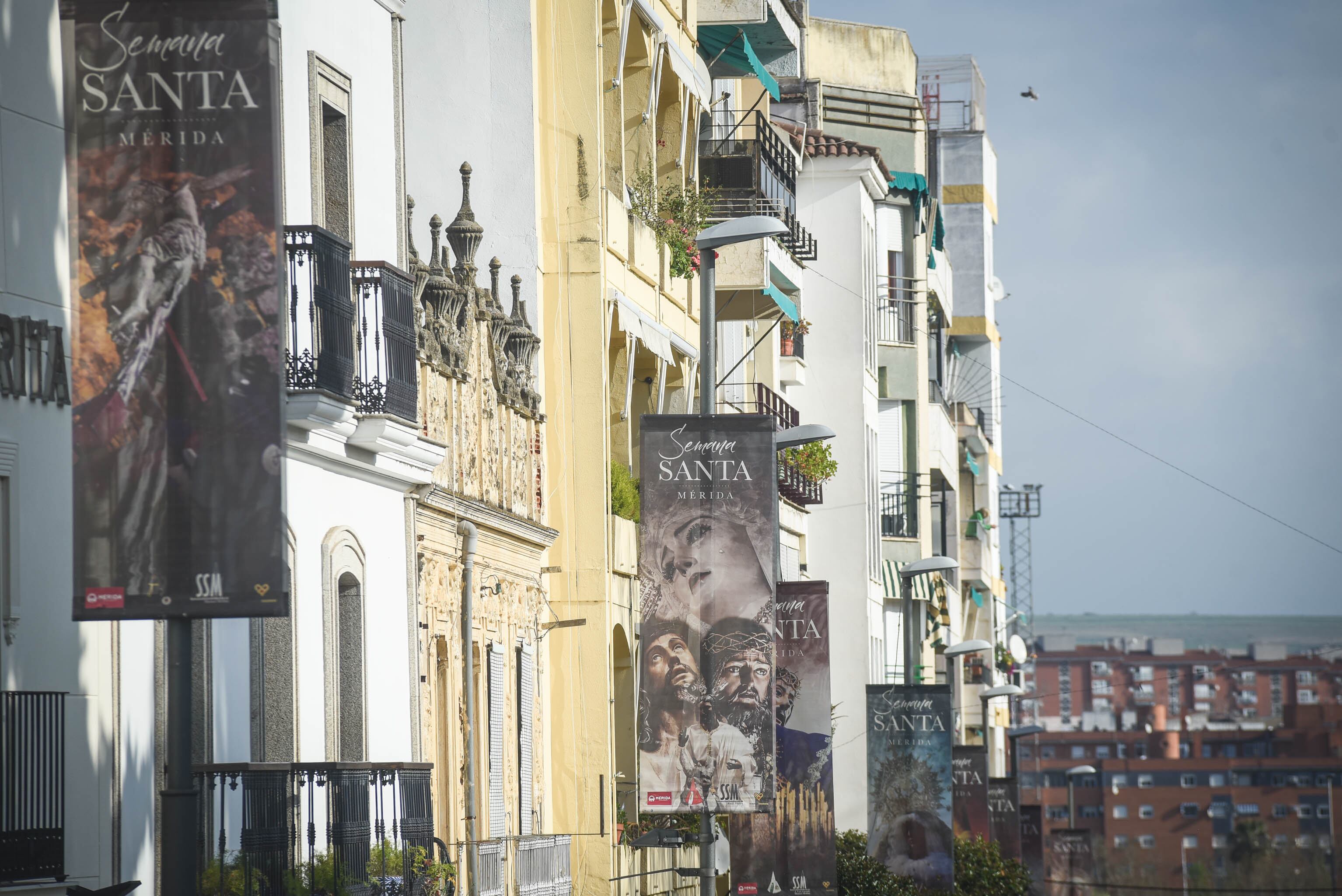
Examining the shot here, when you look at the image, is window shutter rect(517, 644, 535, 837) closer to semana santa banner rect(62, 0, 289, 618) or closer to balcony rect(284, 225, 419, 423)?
balcony rect(284, 225, 419, 423)

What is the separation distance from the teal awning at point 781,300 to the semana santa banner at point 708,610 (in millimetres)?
12900

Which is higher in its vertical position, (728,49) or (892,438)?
(728,49)

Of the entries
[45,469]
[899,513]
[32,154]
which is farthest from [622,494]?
[899,513]

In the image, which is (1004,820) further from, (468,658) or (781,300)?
(468,658)

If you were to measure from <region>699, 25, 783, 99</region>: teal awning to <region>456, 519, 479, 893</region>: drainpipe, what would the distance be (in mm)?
15270

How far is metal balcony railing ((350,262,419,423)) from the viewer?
2067cm

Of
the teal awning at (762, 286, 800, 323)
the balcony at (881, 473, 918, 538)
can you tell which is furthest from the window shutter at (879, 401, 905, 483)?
the teal awning at (762, 286, 800, 323)

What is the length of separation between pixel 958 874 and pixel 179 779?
37.2m

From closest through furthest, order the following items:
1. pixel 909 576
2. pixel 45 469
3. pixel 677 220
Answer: pixel 45 469 → pixel 677 220 → pixel 909 576

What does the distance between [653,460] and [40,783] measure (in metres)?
10.2

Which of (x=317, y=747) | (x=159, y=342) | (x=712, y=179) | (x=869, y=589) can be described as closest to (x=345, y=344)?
(x=317, y=747)

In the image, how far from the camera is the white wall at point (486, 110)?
98.6 feet

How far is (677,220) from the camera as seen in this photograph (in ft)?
113

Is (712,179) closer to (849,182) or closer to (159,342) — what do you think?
(849,182)
